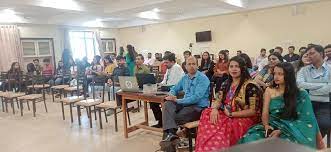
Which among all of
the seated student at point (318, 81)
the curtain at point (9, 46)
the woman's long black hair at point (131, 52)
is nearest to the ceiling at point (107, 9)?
the curtain at point (9, 46)

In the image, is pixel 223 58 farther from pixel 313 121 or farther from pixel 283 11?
pixel 313 121

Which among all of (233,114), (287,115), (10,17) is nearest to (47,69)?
(10,17)

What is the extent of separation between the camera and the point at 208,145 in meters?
2.35

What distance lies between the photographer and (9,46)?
342 inches

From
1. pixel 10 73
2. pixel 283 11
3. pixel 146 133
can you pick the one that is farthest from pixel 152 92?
pixel 283 11

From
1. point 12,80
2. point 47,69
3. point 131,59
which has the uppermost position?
point 131,59

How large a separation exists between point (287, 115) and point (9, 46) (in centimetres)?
875

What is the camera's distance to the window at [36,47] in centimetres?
927

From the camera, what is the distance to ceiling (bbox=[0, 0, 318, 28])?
6643mm

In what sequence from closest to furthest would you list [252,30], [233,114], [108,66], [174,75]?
[233,114] → [174,75] → [108,66] → [252,30]

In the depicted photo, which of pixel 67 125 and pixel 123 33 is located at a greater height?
pixel 123 33

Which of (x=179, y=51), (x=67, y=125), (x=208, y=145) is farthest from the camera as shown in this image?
(x=179, y=51)

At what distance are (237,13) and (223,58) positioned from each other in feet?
11.7

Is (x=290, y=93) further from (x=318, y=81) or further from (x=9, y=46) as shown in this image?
(x=9, y=46)
